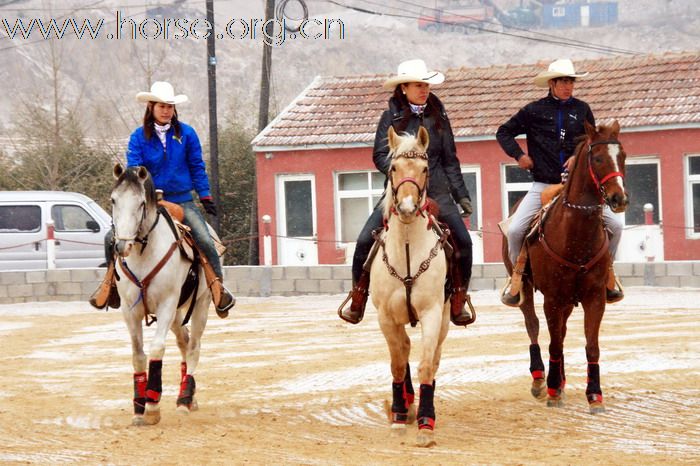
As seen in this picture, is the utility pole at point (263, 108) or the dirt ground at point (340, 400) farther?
the utility pole at point (263, 108)

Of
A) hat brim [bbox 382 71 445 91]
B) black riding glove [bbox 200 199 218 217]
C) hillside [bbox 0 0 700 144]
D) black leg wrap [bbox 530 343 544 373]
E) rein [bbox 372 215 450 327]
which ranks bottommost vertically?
black leg wrap [bbox 530 343 544 373]

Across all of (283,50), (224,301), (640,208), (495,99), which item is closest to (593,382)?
(224,301)

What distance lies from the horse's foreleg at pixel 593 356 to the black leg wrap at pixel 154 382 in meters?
3.38

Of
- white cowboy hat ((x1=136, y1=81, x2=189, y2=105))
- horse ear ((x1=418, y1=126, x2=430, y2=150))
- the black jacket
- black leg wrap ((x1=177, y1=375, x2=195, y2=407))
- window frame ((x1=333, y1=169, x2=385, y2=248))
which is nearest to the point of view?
horse ear ((x1=418, y1=126, x2=430, y2=150))

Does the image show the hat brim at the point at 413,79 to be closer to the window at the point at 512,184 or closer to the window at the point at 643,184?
the window at the point at 643,184

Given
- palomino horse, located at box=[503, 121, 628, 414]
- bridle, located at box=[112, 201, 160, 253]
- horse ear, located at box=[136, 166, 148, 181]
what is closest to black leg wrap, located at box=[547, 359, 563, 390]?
palomino horse, located at box=[503, 121, 628, 414]

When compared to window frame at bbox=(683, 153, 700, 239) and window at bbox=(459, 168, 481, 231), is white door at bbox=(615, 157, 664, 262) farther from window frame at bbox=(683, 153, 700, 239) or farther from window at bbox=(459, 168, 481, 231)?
window at bbox=(459, 168, 481, 231)

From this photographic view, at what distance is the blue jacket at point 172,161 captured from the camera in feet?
37.2

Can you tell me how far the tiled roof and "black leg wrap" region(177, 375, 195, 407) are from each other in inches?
799

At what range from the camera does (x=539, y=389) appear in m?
11.5

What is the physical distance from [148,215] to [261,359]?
5217 mm

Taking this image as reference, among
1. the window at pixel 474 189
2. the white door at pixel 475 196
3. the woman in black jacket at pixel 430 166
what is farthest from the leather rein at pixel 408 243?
the window at pixel 474 189

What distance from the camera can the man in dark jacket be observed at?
11.6 m

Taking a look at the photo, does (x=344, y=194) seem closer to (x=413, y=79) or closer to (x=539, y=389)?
(x=539, y=389)
